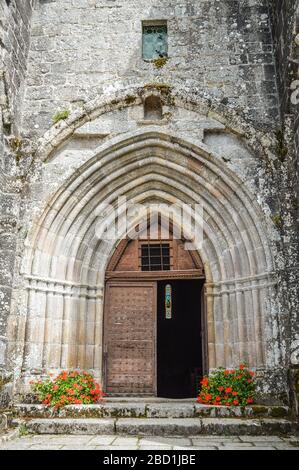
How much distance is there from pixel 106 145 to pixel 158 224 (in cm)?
155

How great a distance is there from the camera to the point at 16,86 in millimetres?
6555

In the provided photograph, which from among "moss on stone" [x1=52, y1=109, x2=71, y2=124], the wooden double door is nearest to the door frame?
the wooden double door

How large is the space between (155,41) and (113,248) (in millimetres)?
3496

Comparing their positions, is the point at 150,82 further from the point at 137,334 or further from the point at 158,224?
the point at 137,334

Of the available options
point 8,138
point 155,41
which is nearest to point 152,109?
point 155,41

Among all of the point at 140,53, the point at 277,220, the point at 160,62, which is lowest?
the point at 277,220

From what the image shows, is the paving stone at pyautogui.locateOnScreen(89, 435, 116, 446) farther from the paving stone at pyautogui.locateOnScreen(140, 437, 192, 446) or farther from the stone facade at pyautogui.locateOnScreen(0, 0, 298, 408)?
the stone facade at pyautogui.locateOnScreen(0, 0, 298, 408)

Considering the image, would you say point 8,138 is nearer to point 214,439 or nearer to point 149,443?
point 149,443

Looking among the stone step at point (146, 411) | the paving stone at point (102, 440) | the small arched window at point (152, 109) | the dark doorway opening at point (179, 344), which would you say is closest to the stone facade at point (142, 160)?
the small arched window at point (152, 109)

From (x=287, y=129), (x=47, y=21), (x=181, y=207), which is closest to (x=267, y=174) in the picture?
(x=287, y=129)

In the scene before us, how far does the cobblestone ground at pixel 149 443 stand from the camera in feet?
13.9

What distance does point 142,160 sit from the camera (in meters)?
6.72

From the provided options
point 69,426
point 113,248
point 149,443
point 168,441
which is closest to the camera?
point 149,443

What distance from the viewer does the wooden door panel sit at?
652 centimetres
